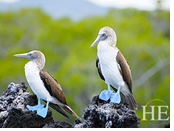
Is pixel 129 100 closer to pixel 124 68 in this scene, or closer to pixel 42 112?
pixel 124 68

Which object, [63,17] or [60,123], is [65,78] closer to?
[63,17]

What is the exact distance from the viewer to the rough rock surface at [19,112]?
252cm

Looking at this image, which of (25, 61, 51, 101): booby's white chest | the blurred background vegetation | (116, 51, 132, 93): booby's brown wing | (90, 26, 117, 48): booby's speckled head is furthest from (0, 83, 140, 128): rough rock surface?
the blurred background vegetation

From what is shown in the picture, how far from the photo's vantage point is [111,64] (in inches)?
100.0

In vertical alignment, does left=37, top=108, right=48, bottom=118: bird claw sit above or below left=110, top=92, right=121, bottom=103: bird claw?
below

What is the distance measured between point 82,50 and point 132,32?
2559 millimetres

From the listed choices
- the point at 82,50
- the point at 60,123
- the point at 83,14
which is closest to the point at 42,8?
the point at 83,14

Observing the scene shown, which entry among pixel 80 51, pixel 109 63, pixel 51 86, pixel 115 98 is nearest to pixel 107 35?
pixel 109 63

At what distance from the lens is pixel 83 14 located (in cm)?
1391

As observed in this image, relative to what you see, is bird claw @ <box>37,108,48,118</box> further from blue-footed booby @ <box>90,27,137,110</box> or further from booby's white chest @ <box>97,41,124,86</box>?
booby's white chest @ <box>97,41,124,86</box>

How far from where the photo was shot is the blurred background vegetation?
9.64 m

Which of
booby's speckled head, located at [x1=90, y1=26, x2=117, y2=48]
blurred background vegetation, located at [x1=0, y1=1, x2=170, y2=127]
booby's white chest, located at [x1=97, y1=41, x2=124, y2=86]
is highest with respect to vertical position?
booby's speckled head, located at [x1=90, y1=26, x2=117, y2=48]

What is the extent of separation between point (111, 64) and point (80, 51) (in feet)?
27.8

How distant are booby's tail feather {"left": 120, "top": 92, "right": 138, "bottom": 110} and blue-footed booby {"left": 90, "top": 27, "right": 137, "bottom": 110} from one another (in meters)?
0.09
